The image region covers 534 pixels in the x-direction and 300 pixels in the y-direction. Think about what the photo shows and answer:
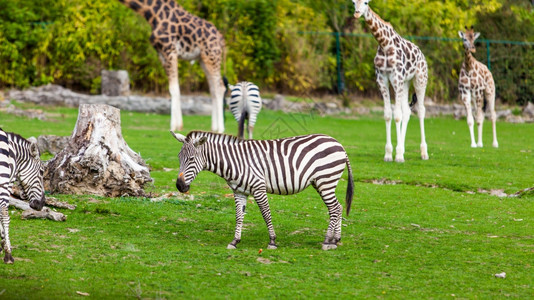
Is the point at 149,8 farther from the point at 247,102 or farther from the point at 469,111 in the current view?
the point at 469,111

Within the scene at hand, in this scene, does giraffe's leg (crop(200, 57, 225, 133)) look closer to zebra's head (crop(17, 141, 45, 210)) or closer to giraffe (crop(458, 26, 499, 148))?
giraffe (crop(458, 26, 499, 148))

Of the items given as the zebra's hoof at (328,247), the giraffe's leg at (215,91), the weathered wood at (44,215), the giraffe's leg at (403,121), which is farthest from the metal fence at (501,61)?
the zebra's hoof at (328,247)

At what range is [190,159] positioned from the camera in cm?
839

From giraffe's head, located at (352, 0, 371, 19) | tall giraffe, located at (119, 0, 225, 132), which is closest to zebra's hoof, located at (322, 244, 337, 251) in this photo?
giraffe's head, located at (352, 0, 371, 19)

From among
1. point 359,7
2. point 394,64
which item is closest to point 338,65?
point 394,64

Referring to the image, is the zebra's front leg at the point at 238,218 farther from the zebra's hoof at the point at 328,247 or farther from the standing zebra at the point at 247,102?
the standing zebra at the point at 247,102

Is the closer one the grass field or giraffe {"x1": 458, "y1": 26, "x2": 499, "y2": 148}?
the grass field

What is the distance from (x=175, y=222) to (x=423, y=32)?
23.7 m

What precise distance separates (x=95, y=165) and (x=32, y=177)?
2.38 meters

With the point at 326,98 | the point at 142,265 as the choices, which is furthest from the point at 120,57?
the point at 142,265

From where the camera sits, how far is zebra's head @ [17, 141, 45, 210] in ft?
28.2

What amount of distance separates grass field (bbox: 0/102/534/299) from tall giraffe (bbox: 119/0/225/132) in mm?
7681

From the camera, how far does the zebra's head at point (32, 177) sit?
859 cm

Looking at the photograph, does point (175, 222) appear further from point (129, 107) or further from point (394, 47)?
point (129, 107)
